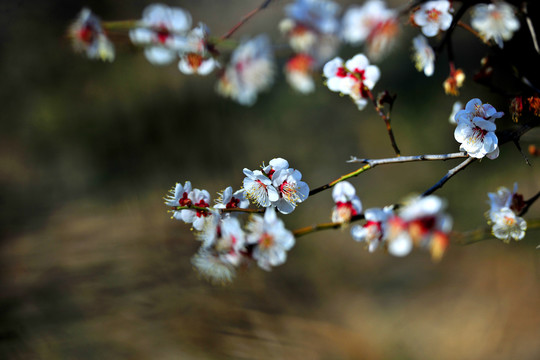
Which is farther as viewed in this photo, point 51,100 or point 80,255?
point 51,100

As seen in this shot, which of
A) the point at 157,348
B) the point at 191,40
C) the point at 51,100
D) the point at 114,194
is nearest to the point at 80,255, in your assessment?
the point at 114,194

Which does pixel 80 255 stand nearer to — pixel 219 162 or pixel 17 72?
pixel 219 162

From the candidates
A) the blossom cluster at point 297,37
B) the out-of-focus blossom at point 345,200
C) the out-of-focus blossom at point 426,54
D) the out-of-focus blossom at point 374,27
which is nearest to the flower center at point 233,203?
the out-of-focus blossom at point 345,200

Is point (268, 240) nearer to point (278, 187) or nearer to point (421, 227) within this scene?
point (278, 187)

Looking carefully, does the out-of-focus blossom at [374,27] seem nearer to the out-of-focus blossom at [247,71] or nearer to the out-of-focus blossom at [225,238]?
the out-of-focus blossom at [247,71]

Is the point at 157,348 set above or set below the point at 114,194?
below

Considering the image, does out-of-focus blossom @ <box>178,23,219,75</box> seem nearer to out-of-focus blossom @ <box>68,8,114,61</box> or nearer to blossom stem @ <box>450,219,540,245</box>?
out-of-focus blossom @ <box>68,8,114,61</box>

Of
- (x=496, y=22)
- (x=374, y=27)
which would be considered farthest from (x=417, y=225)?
(x=374, y=27)
